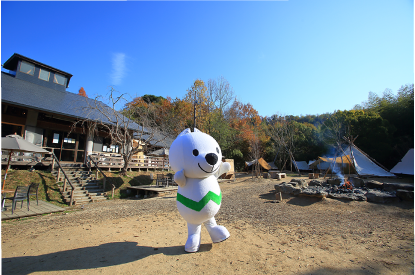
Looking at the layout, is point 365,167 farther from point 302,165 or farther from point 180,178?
point 180,178

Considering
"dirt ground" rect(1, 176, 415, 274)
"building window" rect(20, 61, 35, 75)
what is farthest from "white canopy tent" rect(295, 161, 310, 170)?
"building window" rect(20, 61, 35, 75)

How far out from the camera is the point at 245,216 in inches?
274

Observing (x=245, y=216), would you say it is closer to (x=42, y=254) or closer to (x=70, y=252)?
(x=70, y=252)

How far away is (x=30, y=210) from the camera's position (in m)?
7.98

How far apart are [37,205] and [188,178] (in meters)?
8.53

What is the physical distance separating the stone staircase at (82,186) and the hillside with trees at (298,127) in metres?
5.21

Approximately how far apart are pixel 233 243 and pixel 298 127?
29.5m

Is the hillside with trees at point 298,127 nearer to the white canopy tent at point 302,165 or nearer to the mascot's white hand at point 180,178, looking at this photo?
the white canopy tent at point 302,165

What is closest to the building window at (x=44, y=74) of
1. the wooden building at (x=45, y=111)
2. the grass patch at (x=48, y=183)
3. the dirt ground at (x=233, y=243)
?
the wooden building at (x=45, y=111)

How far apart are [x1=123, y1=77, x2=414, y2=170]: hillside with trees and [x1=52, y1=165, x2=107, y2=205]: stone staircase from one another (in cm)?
521

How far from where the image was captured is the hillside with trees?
20.7m

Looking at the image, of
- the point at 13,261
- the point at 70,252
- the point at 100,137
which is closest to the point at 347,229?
the point at 70,252

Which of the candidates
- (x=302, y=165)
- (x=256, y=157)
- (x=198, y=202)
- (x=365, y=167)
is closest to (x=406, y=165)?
(x=365, y=167)

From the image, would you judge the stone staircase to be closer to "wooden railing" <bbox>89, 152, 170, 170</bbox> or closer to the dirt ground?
"wooden railing" <bbox>89, 152, 170, 170</bbox>
